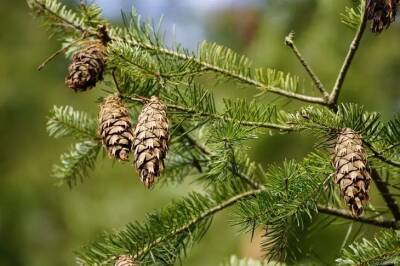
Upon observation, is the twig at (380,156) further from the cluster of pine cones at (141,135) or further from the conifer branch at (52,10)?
the conifer branch at (52,10)

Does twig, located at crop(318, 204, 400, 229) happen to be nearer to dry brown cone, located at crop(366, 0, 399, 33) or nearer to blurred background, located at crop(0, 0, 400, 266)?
dry brown cone, located at crop(366, 0, 399, 33)

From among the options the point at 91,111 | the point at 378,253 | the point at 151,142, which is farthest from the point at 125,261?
the point at 91,111

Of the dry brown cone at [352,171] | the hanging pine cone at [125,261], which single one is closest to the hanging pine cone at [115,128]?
the hanging pine cone at [125,261]

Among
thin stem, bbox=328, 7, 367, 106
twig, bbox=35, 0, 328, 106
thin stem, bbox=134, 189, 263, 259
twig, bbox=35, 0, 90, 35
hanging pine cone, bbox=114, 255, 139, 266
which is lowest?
hanging pine cone, bbox=114, 255, 139, 266

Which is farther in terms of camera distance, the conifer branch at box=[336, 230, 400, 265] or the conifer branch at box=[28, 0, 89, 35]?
the conifer branch at box=[28, 0, 89, 35]

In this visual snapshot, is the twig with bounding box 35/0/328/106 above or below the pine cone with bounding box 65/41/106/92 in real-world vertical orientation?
above

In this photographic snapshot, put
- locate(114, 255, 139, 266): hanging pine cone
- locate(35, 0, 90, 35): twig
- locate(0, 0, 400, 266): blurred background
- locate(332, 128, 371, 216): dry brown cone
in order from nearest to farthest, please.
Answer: locate(332, 128, 371, 216): dry brown cone < locate(114, 255, 139, 266): hanging pine cone < locate(35, 0, 90, 35): twig < locate(0, 0, 400, 266): blurred background


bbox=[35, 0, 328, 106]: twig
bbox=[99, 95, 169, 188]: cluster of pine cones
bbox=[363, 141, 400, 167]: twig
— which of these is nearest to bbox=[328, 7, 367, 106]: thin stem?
bbox=[35, 0, 328, 106]: twig
